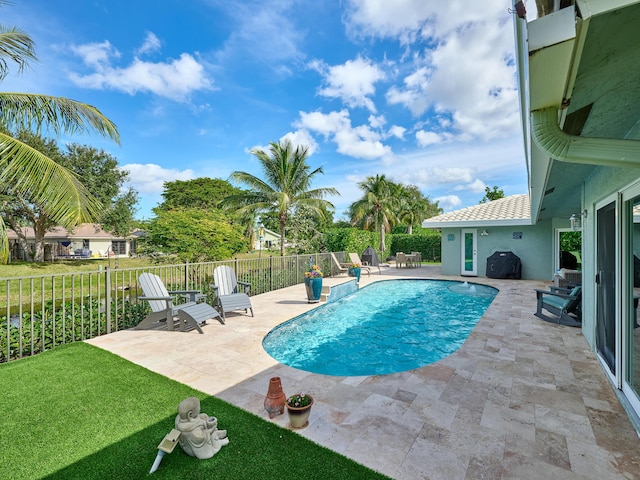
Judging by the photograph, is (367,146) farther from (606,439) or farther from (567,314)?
(606,439)

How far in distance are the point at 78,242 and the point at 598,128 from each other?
4460 cm

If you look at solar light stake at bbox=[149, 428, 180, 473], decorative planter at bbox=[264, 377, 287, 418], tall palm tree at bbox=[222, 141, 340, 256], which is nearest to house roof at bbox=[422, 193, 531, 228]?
tall palm tree at bbox=[222, 141, 340, 256]

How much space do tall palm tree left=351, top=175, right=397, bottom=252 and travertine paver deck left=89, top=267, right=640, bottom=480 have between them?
1911cm

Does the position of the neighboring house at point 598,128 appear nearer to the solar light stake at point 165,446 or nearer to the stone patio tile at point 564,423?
the stone patio tile at point 564,423

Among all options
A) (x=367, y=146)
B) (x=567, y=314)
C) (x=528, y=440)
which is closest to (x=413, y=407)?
(x=528, y=440)

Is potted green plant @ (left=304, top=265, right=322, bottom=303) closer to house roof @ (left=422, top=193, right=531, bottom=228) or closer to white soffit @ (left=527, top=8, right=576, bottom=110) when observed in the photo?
white soffit @ (left=527, top=8, right=576, bottom=110)

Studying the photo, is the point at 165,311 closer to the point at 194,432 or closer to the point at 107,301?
the point at 107,301

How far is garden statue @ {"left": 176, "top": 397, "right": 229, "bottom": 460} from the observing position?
234 centimetres

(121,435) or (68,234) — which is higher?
(68,234)

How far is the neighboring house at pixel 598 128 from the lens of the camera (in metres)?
1.32

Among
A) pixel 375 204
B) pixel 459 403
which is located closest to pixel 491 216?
pixel 375 204

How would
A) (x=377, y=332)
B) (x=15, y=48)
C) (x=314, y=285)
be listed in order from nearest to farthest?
(x=15, y=48) → (x=377, y=332) → (x=314, y=285)

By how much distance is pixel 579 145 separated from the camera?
1977mm

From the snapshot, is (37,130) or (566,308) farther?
(566,308)
